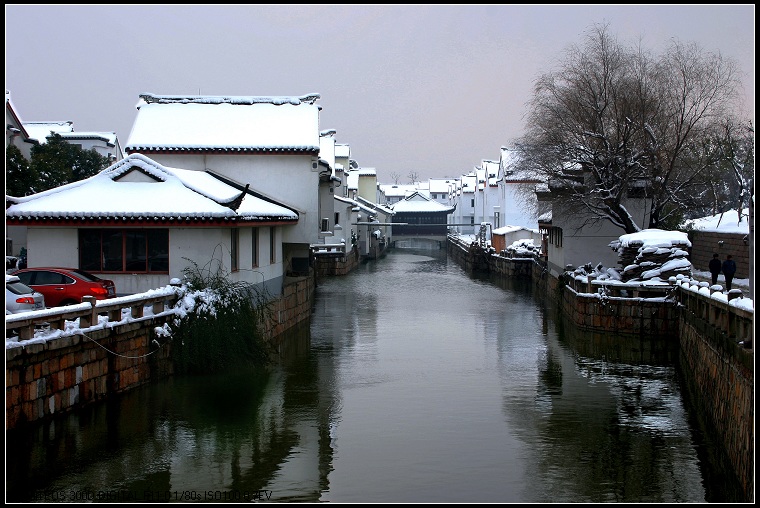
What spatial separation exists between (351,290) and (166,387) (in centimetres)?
2752

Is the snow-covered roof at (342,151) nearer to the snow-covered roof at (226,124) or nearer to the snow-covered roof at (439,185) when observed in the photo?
the snow-covered roof at (226,124)

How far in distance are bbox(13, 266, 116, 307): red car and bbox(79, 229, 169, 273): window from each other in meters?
1.69

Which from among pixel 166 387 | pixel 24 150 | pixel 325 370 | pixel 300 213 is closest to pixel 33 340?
pixel 166 387

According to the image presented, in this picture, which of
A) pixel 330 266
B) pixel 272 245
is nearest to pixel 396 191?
pixel 330 266

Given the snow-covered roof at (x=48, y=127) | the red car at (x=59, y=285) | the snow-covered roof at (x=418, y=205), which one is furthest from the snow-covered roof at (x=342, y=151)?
the red car at (x=59, y=285)

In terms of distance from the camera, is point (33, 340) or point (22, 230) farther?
point (22, 230)

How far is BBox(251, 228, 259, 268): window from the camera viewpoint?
88.6ft

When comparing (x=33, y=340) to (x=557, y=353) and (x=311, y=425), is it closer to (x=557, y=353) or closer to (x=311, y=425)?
(x=311, y=425)

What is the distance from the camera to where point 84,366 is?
16062mm

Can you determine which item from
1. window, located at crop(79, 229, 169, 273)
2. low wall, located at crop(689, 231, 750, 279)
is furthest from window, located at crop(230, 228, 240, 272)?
low wall, located at crop(689, 231, 750, 279)

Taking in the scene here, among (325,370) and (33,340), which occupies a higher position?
(33,340)

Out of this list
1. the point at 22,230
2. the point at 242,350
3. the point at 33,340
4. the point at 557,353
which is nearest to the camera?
the point at 33,340

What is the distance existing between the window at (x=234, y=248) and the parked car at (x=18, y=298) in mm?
6469

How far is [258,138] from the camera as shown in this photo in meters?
35.4
